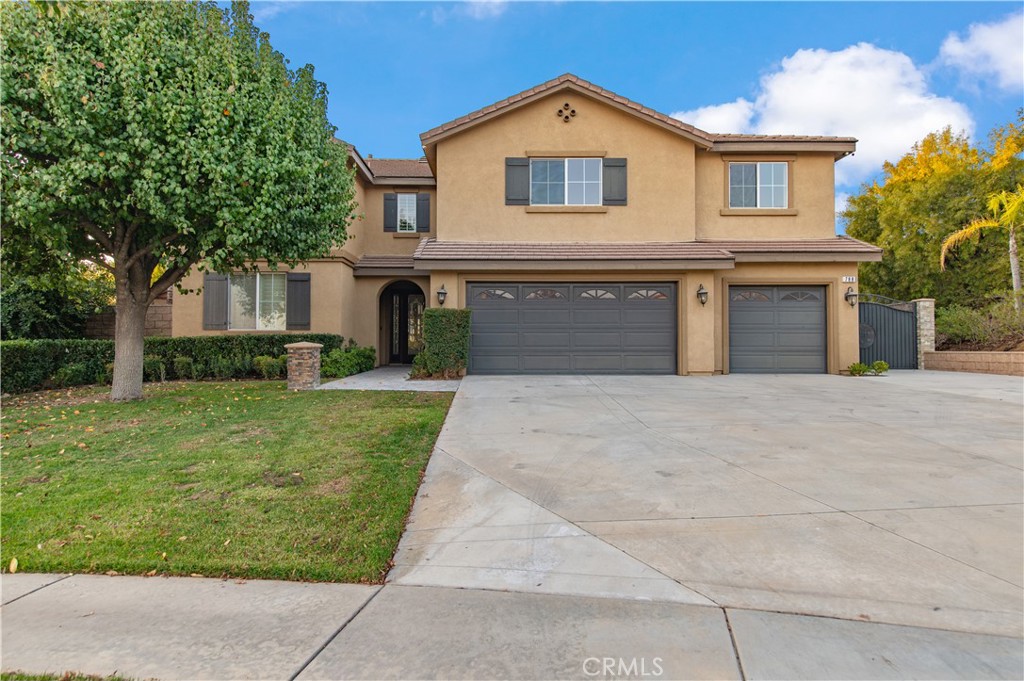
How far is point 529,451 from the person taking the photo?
5402 millimetres

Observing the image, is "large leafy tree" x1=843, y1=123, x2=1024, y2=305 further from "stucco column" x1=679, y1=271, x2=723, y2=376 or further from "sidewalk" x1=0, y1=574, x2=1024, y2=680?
"sidewalk" x1=0, y1=574, x2=1024, y2=680

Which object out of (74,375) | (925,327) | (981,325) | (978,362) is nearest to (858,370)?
(925,327)

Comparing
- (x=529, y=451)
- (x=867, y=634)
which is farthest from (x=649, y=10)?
(x=867, y=634)

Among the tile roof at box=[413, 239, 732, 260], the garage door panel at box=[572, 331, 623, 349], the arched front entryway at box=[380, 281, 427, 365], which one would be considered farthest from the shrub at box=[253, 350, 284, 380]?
the garage door panel at box=[572, 331, 623, 349]

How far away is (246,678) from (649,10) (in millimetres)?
14963

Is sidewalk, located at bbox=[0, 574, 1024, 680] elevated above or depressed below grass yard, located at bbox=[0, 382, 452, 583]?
below

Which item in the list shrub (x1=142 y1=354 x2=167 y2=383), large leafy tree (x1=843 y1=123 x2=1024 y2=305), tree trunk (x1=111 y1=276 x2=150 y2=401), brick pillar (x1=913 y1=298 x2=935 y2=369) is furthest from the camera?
large leafy tree (x1=843 y1=123 x2=1024 y2=305)

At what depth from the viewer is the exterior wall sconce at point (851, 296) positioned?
1287 cm

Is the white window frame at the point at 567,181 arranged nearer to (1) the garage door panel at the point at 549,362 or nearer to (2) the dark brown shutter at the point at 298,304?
(1) the garage door panel at the point at 549,362

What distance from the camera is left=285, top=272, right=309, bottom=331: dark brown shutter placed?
44.8 ft

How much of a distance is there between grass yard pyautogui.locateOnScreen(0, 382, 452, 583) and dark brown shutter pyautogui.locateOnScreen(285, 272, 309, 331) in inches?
249

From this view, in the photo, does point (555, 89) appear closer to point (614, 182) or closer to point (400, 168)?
point (614, 182)

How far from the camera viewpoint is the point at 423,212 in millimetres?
15773

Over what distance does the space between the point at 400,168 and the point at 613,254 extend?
8.73 m
